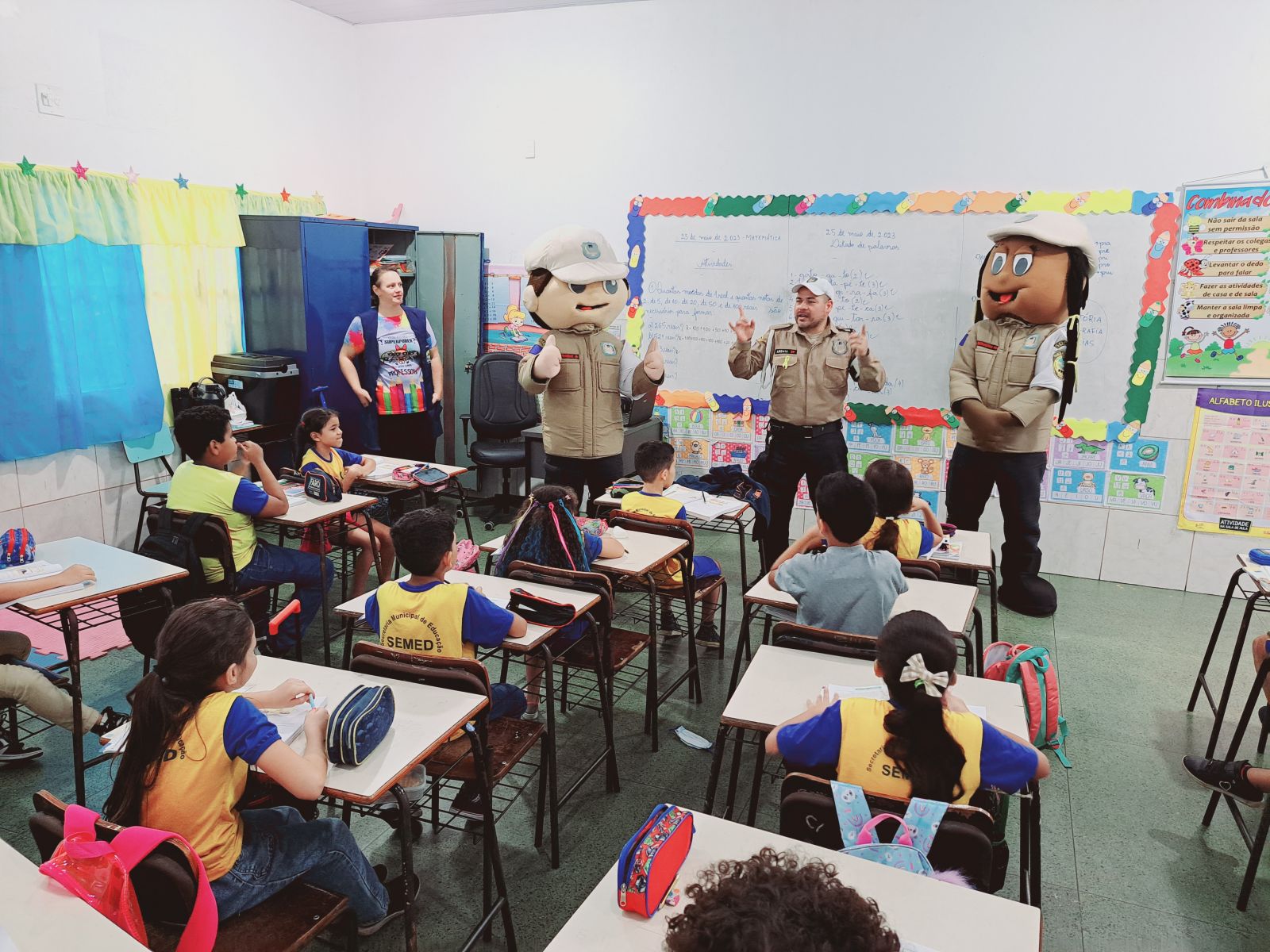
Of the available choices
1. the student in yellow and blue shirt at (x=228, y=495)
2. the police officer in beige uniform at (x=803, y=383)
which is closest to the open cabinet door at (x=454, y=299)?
the police officer in beige uniform at (x=803, y=383)

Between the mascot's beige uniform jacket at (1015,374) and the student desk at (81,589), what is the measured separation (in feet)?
11.8

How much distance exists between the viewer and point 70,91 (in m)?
4.48

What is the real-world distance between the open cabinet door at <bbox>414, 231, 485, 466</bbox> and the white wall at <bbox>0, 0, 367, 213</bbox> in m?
0.85

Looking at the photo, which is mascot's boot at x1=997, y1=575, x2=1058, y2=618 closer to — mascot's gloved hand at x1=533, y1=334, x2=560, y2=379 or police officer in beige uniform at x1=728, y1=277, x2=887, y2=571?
police officer in beige uniform at x1=728, y1=277, x2=887, y2=571

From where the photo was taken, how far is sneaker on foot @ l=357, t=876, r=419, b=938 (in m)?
1.88

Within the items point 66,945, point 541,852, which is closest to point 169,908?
point 66,945

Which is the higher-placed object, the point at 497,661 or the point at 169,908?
the point at 169,908

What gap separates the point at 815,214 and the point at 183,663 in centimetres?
438

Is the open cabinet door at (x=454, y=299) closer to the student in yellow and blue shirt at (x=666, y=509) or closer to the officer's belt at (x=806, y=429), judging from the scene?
the officer's belt at (x=806, y=429)

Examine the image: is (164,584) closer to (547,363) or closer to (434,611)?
(434,611)

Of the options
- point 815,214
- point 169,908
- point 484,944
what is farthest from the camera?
point 815,214

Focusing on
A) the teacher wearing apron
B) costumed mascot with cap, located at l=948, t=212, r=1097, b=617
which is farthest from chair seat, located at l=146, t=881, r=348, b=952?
the teacher wearing apron

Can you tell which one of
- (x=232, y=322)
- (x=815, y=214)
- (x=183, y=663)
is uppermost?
(x=815, y=214)

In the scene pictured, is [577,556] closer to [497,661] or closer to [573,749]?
[573,749]
